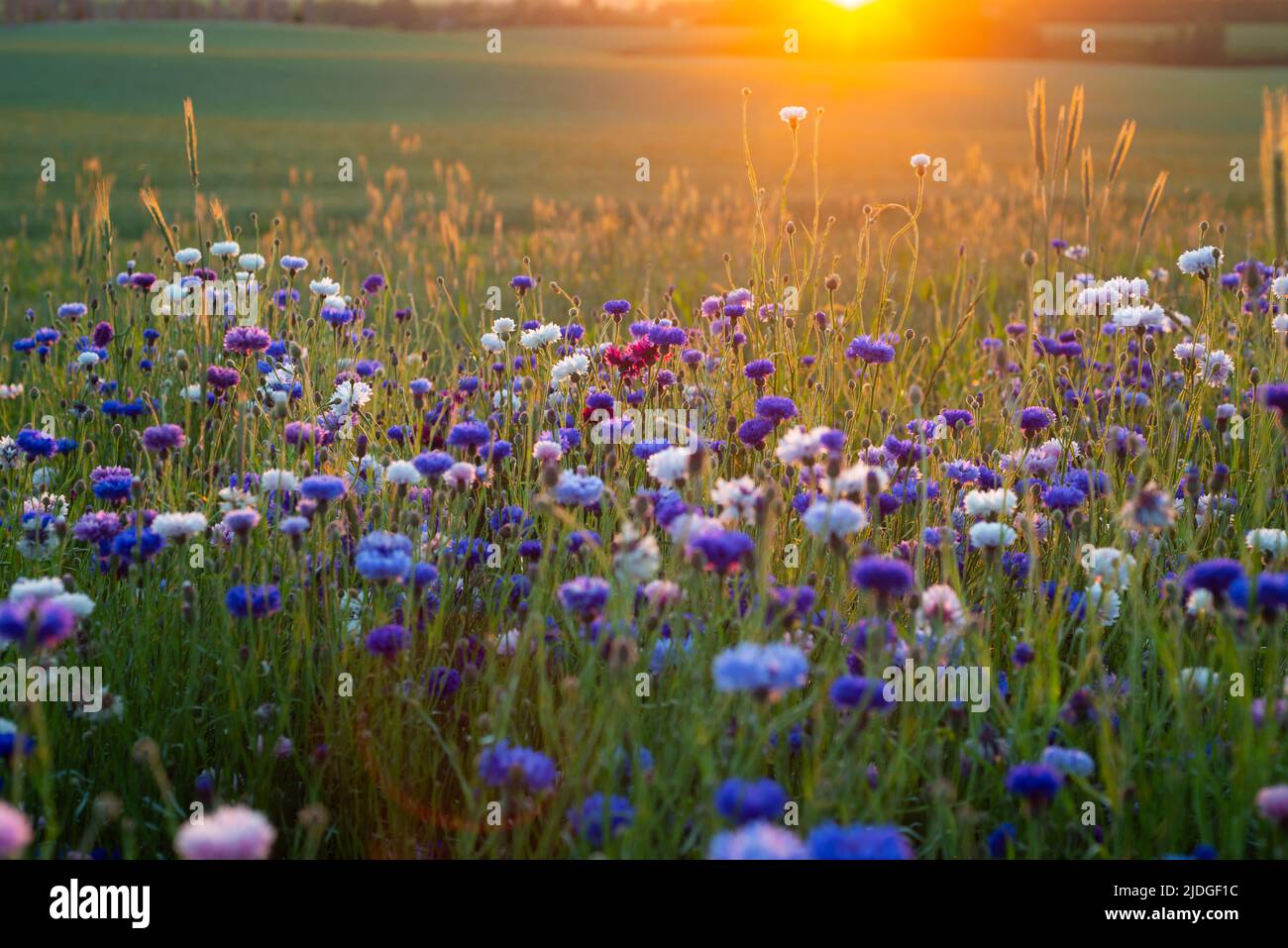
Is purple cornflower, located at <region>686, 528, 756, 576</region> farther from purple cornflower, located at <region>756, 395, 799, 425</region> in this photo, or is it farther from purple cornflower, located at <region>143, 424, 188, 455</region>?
purple cornflower, located at <region>143, 424, 188, 455</region>

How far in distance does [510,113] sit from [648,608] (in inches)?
1034

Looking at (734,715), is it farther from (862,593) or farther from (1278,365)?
(1278,365)

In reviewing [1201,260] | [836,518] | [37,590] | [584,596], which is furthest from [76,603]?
[1201,260]

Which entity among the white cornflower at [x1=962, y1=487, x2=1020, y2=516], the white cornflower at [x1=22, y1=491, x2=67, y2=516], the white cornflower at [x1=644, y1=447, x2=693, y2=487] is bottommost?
the white cornflower at [x1=22, y1=491, x2=67, y2=516]

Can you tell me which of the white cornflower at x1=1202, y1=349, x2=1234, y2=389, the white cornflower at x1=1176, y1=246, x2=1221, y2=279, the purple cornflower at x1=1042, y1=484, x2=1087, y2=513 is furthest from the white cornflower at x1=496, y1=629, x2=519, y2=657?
the white cornflower at x1=1176, y1=246, x2=1221, y2=279

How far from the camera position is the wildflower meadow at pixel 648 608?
63.1 inches

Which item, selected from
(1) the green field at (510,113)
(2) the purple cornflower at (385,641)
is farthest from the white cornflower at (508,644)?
(1) the green field at (510,113)

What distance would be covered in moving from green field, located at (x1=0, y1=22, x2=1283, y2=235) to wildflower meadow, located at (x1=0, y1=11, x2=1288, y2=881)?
276 inches

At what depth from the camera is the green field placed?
16.4 m

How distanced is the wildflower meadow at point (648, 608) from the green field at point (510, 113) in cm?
701

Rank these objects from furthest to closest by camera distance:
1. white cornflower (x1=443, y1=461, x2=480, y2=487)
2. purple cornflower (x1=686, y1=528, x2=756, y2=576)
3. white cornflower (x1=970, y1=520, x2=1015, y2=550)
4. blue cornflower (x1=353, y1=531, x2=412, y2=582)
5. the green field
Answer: the green field < white cornflower (x1=443, y1=461, x2=480, y2=487) < white cornflower (x1=970, y1=520, x2=1015, y2=550) < blue cornflower (x1=353, y1=531, x2=412, y2=582) < purple cornflower (x1=686, y1=528, x2=756, y2=576)

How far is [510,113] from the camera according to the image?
2658cm

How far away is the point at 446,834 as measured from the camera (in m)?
1.89
